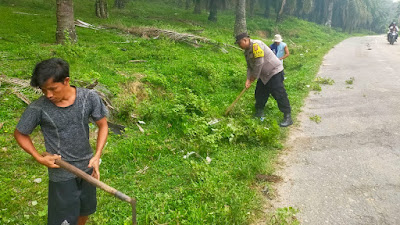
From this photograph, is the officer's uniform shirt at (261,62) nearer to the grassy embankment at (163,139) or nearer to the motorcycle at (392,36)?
the grassy embankment at (163,139)

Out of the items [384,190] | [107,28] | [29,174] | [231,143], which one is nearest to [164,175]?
[231,143]

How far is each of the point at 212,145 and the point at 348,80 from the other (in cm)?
691

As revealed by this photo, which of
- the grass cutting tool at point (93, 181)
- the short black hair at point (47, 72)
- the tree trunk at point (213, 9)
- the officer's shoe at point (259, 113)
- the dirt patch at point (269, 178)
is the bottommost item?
the dirt patch at point (269, 178)

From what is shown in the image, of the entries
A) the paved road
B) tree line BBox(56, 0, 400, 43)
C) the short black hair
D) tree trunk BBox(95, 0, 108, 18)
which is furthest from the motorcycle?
the short black hair

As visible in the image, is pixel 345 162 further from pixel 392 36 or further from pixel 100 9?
pixel 392 36

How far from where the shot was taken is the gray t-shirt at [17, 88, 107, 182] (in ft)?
7.60

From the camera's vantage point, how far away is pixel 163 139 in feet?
17.3

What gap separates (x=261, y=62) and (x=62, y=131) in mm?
4127

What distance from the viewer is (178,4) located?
31984 mm

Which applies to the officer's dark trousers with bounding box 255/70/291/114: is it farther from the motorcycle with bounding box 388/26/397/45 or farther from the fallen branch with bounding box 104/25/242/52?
the motorcycle with bounding box 388/26/397/45

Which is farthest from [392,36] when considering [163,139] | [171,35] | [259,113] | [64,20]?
[163,139]

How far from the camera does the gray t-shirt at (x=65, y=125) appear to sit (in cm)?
232

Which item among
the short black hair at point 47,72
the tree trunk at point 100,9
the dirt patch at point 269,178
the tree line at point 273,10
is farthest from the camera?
the tree trunk at point 100,9

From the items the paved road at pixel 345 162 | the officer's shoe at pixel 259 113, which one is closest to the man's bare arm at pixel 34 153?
the paved road at pixel 345 162
